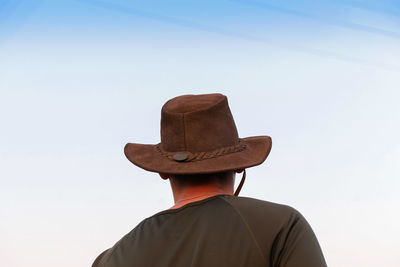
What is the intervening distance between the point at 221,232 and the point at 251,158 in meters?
0.17

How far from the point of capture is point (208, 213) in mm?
987

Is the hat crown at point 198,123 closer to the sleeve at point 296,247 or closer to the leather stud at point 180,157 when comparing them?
the leather stud at point 180,157

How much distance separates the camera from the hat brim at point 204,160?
1022mm

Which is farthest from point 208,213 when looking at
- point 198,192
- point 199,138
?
point 199,138

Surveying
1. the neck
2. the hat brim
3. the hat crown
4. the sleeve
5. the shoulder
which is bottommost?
the sleeve

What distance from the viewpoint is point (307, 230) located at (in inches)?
38.3

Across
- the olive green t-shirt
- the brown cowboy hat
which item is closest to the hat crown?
the brown cowboy hat

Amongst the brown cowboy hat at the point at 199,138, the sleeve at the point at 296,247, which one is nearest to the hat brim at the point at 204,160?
the brown cowboy hat at the point at 199,138

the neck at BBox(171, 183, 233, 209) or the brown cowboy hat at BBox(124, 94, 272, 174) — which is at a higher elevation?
the brown cowboy hat at BBox(124, 94, 272, 174)

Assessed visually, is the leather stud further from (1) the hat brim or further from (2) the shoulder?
(2) the shoulder

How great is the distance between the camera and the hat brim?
102 centimetres

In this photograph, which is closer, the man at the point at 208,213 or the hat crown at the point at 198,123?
the man at the point at 208,213

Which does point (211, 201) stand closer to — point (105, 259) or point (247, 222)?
point (247, 222)

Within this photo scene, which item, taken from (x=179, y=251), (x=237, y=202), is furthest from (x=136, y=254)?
(x=237, y=202)
